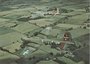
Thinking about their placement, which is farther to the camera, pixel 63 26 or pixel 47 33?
pixel 63 26

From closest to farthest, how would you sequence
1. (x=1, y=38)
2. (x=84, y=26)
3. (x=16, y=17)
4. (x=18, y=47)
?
(x=18, y=47), (x=1, y=38), (x=84, y=26), (x=16, y=17)

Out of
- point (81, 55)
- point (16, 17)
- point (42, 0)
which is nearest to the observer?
point (81, 55)

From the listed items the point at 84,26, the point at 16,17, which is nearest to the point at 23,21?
the point at 16,17

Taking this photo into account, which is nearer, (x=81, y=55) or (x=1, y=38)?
(x=81, y=55)

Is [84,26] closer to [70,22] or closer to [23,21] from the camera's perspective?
[70,22]

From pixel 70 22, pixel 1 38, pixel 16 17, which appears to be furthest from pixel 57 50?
pixel 16 17

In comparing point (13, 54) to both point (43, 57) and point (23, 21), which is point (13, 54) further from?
point (23, 21)
